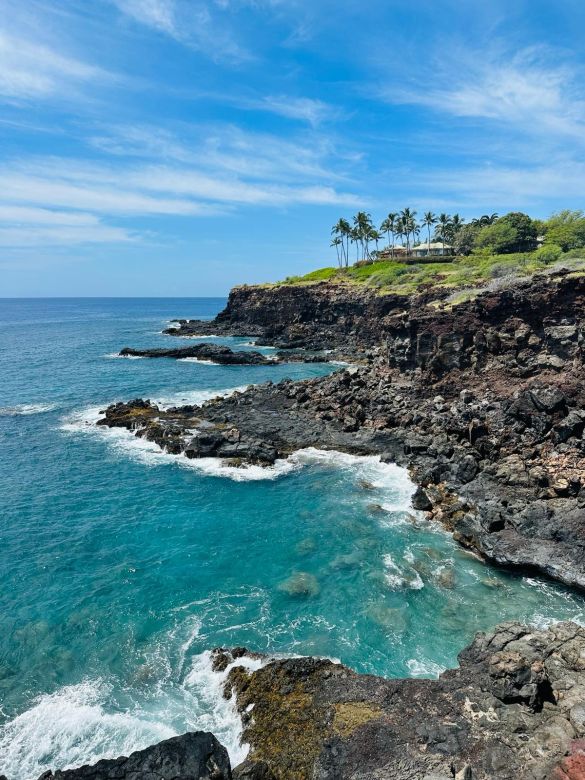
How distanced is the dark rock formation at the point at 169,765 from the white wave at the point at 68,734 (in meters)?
2.13

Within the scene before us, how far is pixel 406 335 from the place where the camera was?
63312 mm

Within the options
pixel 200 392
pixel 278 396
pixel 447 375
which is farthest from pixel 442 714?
pixel 200 392

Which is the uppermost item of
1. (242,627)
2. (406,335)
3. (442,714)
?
(406,335)

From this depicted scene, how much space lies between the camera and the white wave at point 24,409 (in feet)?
207

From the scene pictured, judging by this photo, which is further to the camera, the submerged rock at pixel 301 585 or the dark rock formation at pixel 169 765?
the submerged rock at pixel 301 585

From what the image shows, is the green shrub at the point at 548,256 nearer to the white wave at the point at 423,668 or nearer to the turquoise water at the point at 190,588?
the turquoise water at the point at 190,588

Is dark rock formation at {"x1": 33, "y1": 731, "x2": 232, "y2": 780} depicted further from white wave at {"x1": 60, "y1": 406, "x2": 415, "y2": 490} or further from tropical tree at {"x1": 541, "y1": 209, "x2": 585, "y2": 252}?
tropical tree at {"x1": 541, "y1": 209, "x2": 585, "y2": 252}

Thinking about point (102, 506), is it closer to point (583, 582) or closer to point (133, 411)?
point (133, 411)

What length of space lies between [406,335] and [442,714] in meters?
50.6

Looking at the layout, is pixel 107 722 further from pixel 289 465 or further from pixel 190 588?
pixel 289 465

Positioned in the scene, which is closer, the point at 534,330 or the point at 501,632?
the point at 501,632

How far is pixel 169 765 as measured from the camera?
16.1 metres

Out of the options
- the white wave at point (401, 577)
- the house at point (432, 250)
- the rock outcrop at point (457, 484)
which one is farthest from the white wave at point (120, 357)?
the white wave at point (401, 577)

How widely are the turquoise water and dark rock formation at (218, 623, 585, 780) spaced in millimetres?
2062
